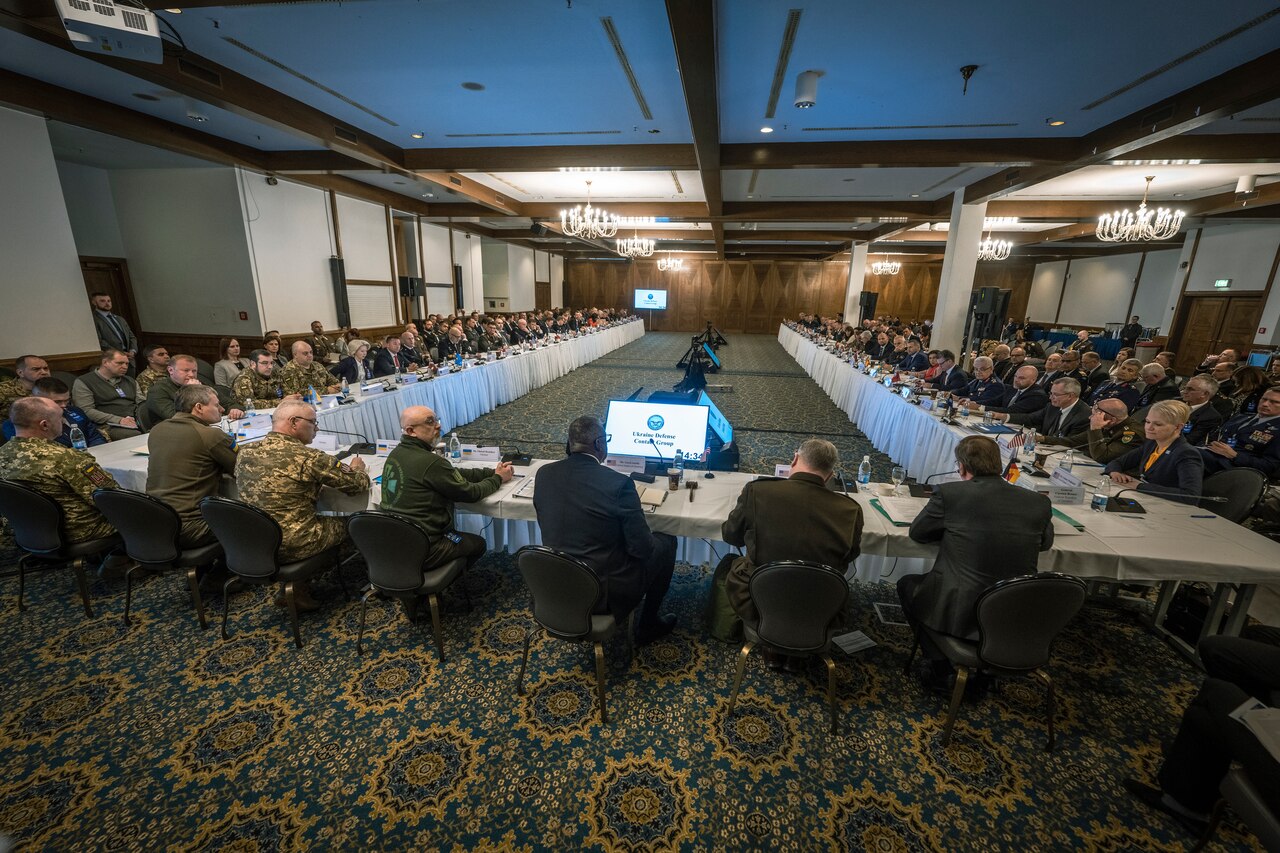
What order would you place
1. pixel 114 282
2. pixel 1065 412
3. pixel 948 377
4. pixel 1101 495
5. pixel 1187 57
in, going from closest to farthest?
pixel 1101 495, pixel 1187 57, pixel 1065 412, pixel 948 377, pixel 114 282

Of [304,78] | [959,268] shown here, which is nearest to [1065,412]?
[959,268]

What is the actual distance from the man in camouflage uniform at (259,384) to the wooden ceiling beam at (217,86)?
2158 millimetres

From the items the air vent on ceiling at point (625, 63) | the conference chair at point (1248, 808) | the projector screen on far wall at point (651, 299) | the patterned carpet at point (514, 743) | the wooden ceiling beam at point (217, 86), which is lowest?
the patterned carpet at point (514, 743)

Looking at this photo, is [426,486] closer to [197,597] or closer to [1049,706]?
[197,597]

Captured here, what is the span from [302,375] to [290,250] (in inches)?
154

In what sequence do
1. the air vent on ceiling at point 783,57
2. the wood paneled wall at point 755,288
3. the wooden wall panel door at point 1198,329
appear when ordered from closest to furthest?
the air vent on ceiling at point 783,57 → the wooden wall panel door at point 1198,329 → the wood paneled wall at point 755,288

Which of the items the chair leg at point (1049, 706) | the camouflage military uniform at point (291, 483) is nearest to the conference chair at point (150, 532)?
the camouflage military uniform at point (291, 483)

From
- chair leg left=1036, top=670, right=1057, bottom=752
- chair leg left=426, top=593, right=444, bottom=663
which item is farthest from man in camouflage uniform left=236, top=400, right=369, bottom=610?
chair leg left=1036, top=670, right=1057, bottom=752

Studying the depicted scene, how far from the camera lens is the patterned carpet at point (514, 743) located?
6.01 ft

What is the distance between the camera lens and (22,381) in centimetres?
429

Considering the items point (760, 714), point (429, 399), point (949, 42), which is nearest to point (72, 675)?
point (760, 714)

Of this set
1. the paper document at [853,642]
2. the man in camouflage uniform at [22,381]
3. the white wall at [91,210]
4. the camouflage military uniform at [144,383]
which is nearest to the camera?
the paper document at [853,642]

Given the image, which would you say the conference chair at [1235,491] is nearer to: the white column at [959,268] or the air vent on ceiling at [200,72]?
the white column at [959,268]

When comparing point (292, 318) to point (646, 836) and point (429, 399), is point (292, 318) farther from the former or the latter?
point (646, 836)
